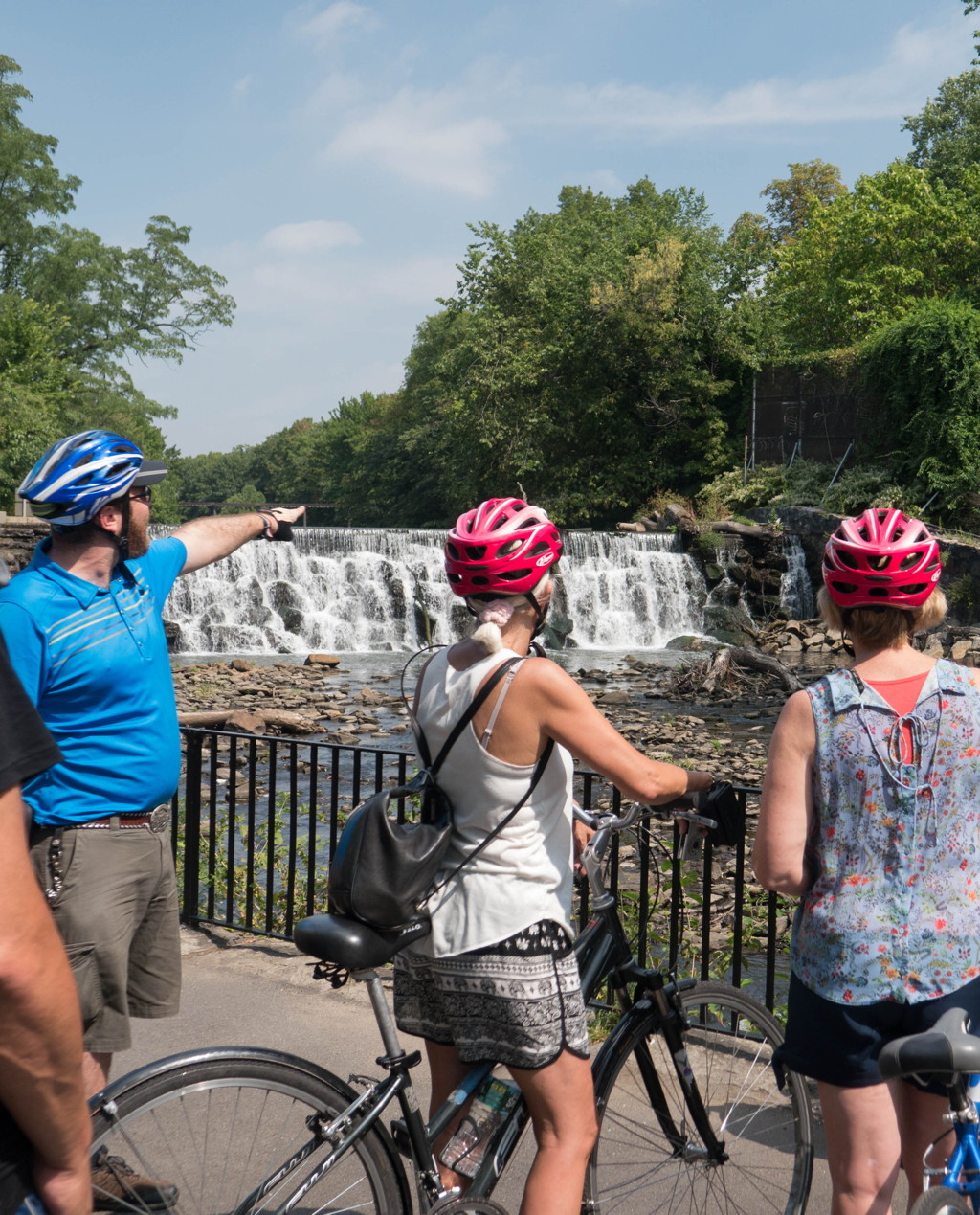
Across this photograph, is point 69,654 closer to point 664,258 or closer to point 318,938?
point 318,938

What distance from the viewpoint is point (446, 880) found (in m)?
2.29

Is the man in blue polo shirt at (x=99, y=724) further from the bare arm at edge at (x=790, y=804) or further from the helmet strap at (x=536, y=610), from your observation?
the bare arm at edge at (x=790, y=804)

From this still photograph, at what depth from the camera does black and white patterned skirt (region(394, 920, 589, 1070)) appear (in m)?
2.22

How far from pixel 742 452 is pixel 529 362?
804 centimetres

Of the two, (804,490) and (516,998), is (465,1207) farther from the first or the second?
(804,490)

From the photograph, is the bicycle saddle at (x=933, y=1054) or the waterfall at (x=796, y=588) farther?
the waterfall at (x=796, y=588)

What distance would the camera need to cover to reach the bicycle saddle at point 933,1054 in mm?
1853

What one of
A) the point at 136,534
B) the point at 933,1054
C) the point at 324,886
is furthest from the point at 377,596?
the point at 933,1054

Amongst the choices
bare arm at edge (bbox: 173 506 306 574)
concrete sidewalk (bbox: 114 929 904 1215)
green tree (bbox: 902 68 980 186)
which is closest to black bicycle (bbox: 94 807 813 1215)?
concrete sidewalk (bbox: 114 929 904 1215)

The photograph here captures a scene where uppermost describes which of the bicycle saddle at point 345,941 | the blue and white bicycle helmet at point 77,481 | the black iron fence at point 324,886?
the blue and white bicycle helmet at point 77,481

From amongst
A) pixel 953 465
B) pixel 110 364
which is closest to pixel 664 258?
pixel 953 465

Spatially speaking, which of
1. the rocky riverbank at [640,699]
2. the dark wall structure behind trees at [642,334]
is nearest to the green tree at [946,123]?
the dark wall structure behind trees at [642,334]

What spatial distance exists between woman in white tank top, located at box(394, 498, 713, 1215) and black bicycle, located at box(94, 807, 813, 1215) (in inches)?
4.1

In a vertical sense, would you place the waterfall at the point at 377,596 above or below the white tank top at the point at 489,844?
below
